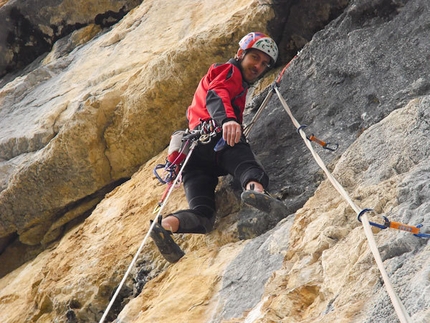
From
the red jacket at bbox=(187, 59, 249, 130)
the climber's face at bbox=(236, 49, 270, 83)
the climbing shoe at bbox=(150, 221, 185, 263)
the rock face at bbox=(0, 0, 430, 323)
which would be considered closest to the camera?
the rock face at bbox=(0, 0, 430, 323)

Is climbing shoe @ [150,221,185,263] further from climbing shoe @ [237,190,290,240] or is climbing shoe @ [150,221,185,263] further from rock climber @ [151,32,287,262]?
climbing shoe @ [237,190,290,240]

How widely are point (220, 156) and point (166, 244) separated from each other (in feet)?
3.26

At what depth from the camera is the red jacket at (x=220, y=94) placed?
5062 mm

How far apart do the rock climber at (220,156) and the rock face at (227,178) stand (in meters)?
0.20

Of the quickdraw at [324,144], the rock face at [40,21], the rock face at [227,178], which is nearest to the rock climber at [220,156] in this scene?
the rock face at [227,178]

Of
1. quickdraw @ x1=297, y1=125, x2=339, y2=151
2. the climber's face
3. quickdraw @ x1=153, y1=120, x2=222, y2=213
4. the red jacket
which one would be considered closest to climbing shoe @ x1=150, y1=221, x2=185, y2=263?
quickdraw @ x1=153, y1=120, x2=222, y2=213

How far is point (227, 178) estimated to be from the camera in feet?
17.7

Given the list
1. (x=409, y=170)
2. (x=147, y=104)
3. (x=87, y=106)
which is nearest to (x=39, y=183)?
(x=87, y=106)

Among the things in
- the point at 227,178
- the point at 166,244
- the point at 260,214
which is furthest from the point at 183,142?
the point at 260,214

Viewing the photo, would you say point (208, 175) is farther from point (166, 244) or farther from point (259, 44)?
point (259, 44)

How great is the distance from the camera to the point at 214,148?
5.02 meters

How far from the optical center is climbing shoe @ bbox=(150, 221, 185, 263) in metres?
4.52

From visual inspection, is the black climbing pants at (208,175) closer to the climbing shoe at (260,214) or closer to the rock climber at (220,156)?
the rock climber at (220,156)

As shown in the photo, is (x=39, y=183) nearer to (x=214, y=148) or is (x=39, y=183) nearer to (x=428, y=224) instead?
(x=214, y=148)
